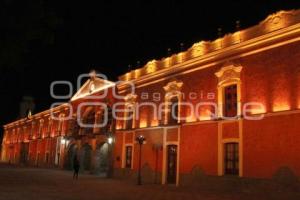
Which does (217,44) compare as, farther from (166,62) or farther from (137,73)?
→ (137,73)

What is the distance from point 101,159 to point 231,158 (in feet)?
52.4

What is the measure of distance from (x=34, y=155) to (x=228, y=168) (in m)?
36.6

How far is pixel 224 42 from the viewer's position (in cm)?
2002

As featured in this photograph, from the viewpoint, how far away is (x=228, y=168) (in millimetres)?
18562

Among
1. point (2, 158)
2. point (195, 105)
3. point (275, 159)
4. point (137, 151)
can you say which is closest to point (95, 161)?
point (137, 151)

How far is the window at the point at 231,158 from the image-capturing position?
Answer: 18.2m

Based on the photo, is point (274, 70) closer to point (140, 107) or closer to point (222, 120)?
point (222, 120)

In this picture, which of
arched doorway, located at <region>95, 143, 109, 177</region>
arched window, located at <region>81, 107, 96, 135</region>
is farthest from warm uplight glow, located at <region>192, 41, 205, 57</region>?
arched window, located at <region>81, 107, 96, 135</region>

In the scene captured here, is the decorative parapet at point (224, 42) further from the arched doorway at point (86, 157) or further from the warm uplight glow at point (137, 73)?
the arched doorway at point (86, 157)

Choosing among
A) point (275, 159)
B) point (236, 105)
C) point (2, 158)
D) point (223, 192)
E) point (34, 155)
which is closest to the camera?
point (275, 159)

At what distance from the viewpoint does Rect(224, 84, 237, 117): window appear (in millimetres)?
18906

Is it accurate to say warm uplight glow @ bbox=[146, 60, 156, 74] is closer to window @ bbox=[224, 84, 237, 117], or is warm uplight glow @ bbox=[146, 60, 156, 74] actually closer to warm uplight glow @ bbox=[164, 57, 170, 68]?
warm uplight glow @ bbox=[164, 57, 170, 68]

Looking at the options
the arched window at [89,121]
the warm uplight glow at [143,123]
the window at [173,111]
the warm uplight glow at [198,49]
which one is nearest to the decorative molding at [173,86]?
the window at [173,111]

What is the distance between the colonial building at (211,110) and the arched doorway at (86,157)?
154 centimetres
